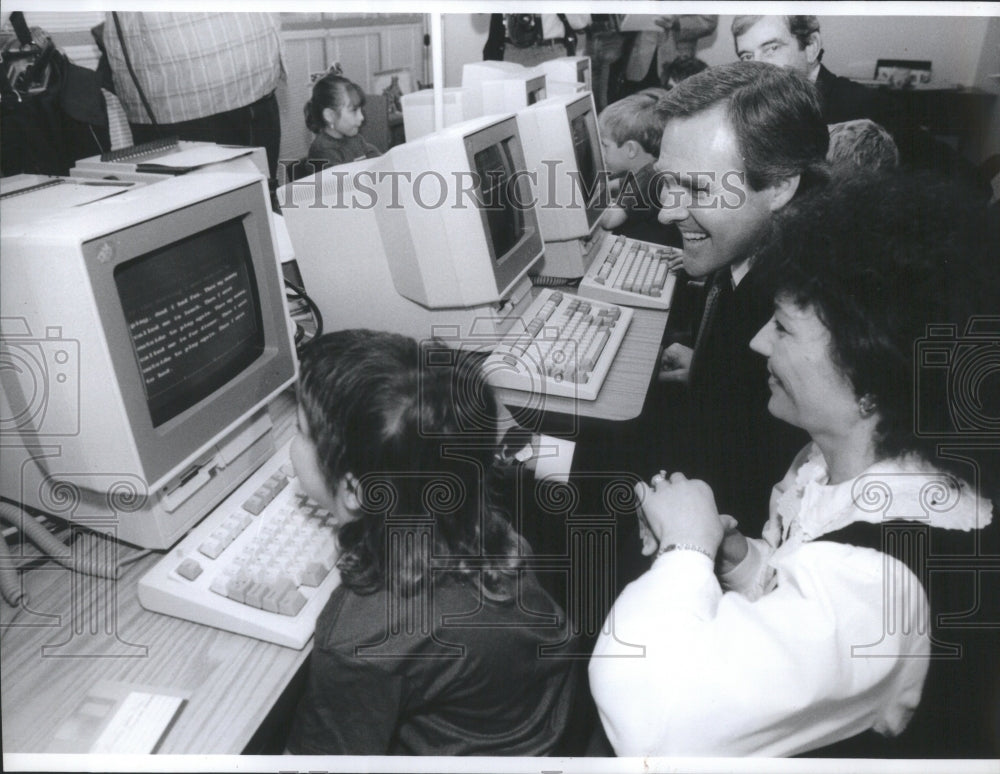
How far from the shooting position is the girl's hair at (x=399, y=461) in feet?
2.80

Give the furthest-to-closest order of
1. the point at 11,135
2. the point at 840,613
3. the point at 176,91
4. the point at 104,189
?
1. the point at 176,91
2. the point at 11,135
3. the point at 104,189
4. the point at 840,613

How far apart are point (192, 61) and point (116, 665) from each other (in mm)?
1282

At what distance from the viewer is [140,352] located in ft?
2.68

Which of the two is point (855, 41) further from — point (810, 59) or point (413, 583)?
point (413, 583)

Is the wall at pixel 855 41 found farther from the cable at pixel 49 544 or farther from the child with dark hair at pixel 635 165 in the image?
the cable at pixel 49 544

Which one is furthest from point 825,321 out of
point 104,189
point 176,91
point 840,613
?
point 176,91

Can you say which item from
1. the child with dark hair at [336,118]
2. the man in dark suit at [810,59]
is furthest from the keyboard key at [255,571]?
the child with dark hair at [336,118]

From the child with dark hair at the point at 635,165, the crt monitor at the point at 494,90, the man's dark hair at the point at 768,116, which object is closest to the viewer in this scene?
the man's dark hair at the point at 768,116

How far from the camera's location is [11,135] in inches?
48.3

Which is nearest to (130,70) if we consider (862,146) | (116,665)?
(116,665)

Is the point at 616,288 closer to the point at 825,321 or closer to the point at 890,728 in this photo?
the point at 825,321

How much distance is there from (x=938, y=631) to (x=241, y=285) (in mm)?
977

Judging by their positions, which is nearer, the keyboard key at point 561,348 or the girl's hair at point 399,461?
the girl's hair at point 399,461

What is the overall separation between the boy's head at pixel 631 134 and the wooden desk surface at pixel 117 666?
2353 millimetres
